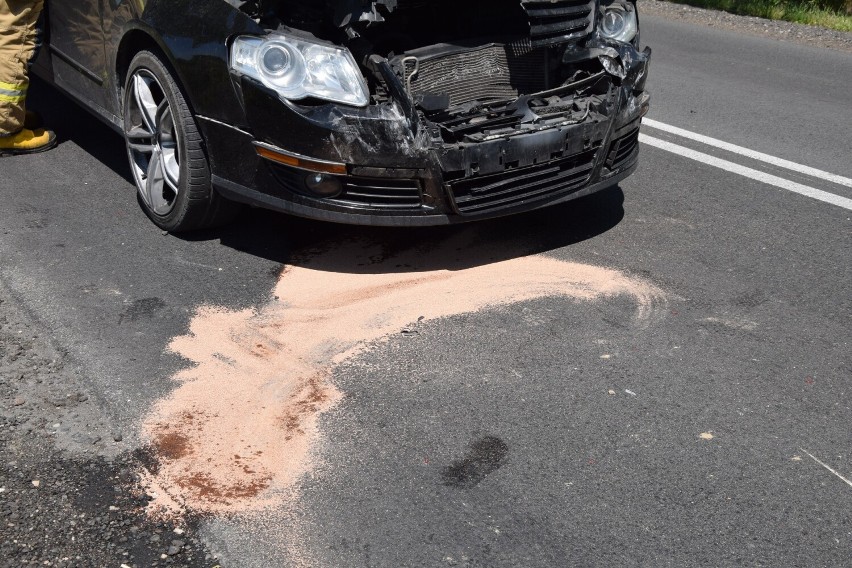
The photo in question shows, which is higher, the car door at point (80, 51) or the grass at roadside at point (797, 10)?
the car door at point (80, 51)

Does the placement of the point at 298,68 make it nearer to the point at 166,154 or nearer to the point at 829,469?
the point at 166,154

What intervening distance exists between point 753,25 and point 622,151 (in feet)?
23.7

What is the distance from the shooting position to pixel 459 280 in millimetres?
4816

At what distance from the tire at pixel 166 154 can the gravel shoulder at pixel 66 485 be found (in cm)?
119

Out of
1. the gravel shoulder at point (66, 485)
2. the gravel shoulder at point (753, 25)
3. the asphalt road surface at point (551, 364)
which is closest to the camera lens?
the gravel shoulder at point (66, 485)

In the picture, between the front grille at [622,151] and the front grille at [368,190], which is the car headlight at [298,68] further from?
the front grille at [622,151]

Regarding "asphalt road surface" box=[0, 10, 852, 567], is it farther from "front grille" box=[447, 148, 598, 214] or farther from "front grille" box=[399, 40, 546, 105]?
"front grille" box=[399, 40, 546, 105]

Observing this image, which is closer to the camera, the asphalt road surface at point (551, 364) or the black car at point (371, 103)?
the asphalt road surface at point (551, 364)

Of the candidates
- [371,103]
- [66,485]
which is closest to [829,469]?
[371,103]

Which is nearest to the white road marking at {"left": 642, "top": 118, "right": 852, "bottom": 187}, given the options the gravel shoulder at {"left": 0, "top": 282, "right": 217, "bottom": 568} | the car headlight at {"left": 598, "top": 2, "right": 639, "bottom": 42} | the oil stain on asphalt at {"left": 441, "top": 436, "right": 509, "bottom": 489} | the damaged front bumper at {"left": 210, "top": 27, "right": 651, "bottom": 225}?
the car headlight at {"left": 598, "top": 2, "right": 639, "bottom": 42}

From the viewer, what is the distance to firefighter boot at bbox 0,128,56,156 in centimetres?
639

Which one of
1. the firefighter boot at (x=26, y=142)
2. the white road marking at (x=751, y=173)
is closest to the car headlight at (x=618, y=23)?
the white road marking at (x=751, y=173)

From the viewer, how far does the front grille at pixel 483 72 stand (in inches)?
195

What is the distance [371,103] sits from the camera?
4.54m
